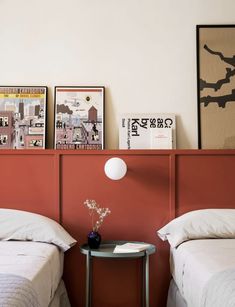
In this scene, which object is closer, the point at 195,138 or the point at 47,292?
the point at 47,292

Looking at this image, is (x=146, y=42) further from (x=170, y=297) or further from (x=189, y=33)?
(x=170, y=297)

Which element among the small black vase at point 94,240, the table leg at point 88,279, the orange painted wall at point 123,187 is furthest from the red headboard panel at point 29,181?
the table leg at point 88,279

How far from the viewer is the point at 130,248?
2.70 meters

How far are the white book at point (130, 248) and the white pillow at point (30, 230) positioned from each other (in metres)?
0.34

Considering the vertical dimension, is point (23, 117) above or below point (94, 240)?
above

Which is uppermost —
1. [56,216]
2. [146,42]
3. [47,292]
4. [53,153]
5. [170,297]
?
[146,42]

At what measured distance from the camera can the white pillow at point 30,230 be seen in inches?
107

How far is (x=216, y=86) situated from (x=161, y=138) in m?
0.58

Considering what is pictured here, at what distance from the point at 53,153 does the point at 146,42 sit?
113cm

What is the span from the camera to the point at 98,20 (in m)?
3.31

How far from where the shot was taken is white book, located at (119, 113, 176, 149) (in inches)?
126

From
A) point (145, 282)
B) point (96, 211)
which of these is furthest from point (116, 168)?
point (145, 282)

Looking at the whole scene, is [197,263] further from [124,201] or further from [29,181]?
[29,181]

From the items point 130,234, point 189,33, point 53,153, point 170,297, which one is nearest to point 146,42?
point 189,33
